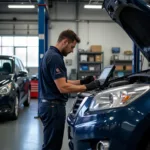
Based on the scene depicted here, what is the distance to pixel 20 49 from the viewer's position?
1436 cm

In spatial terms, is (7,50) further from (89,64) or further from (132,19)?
(132,19)

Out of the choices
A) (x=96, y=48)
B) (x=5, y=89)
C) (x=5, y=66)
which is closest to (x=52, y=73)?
(x=5, y=89)

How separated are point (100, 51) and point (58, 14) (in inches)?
117

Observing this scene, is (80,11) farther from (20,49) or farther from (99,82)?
(99,82)

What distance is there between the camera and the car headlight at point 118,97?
190 centimetres

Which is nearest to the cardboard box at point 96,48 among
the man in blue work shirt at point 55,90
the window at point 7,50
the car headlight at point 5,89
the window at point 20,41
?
the window at point 20,41

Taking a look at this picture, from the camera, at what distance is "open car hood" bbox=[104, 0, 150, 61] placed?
Answer: 2.33 metres

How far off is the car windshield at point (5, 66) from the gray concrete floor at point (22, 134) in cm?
112

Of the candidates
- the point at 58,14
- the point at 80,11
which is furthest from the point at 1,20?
the point at 80,11

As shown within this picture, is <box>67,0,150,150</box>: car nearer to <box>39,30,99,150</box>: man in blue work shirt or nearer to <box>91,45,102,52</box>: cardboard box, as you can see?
<box>39,30,99,150</box>: man in blue work shirt

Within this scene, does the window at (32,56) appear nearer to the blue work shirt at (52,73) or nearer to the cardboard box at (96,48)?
the cardboard box at (96,48)

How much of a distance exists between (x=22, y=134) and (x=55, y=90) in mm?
2621

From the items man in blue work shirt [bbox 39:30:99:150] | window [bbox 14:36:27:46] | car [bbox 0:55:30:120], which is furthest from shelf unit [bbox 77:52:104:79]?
man in blue work shirt [bbox 39:30:99:150]

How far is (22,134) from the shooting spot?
489cm
